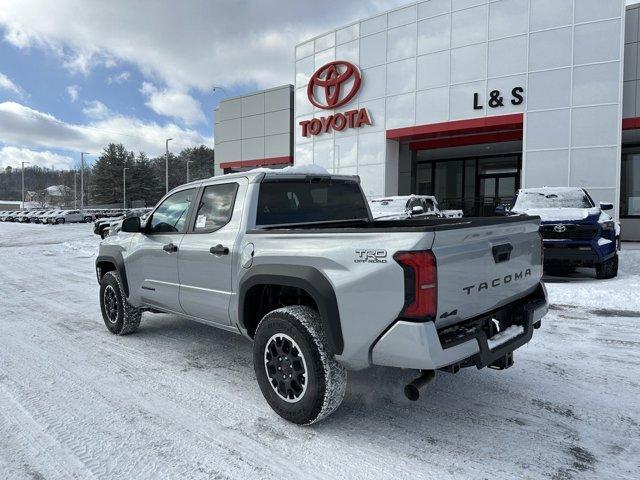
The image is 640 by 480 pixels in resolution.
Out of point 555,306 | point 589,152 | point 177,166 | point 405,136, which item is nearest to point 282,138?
point 405,136

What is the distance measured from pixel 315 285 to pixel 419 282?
2.44 ft

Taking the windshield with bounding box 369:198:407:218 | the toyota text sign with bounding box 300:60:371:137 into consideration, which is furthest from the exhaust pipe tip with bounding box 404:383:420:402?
the toyota text sign with bounding box 300:60:371:137

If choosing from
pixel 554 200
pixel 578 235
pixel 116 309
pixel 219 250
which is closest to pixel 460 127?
pixel 554 200

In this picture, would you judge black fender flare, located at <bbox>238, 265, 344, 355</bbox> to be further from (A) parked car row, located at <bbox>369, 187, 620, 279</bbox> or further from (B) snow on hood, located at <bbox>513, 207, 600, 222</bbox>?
(B) snow on hood, located at <bbox>513, 207, 600, 222</bbox>

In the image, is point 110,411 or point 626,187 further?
point 626,187

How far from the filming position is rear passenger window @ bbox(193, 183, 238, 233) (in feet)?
13.2

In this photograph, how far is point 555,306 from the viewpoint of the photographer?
7176mm

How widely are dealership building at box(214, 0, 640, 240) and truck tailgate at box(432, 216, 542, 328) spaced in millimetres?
13912

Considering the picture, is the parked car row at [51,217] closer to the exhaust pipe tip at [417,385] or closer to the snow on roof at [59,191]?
the exhaust pipe tip at [417,385]

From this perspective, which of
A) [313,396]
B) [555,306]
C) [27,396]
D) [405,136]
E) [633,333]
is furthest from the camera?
[405,136]

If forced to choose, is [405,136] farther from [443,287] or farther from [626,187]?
[443,287]

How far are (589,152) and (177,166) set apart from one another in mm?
92551

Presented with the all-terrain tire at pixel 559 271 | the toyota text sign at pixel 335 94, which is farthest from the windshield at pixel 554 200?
the toyota text sign at pixel 335 94

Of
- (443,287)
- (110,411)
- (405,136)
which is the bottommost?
(110,411)
